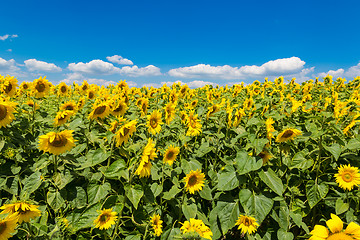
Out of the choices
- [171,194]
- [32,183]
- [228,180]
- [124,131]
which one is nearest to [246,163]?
[228,180]

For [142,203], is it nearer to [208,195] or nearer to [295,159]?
[208,195]

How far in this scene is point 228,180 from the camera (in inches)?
113

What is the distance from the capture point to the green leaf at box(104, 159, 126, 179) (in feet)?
7.95

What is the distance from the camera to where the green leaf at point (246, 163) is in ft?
8.72

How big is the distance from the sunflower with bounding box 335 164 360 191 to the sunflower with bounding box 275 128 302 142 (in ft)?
2.49

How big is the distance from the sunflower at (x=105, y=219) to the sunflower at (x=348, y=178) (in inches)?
112

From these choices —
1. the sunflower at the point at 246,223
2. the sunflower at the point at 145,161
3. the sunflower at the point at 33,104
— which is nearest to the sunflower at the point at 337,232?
the sunflower at the point at 246,223

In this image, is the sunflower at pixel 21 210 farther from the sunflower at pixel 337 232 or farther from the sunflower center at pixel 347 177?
the sunflower center at pixel 347 177

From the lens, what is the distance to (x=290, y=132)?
2.84 meters

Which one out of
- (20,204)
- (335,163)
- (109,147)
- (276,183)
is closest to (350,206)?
(335,163)

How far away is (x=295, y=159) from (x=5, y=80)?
5.26 meters

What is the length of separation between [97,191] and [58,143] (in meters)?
0.74

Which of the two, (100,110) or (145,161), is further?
(100,110)

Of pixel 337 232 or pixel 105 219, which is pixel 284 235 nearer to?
pixel 337 232
